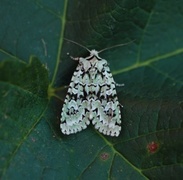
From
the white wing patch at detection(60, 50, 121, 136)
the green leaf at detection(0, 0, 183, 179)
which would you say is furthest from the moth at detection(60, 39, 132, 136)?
the green leaf at detection(0, 0, 183, 179)

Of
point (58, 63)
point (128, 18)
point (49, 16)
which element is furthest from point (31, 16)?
point (128, 18)

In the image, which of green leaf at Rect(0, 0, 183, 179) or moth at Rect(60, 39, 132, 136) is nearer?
green leaf at Rect(0, 0, 183, 179)

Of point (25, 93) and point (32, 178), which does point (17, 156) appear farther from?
point (25, 93)

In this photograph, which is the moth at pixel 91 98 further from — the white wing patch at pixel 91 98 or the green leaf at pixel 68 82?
the green leaf at pixel 68 82

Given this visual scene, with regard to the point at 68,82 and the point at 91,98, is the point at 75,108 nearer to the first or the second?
the point at 91,98

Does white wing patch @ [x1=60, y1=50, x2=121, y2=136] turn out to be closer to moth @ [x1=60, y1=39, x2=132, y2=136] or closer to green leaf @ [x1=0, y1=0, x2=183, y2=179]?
moth @ [x1=60, y1=39, x2=132, y2=136]

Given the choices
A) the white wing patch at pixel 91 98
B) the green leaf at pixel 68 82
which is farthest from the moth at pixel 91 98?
the green leaf at pixel 68 82
